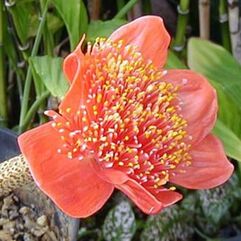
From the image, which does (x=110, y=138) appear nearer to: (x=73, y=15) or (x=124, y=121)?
(x=124, y=121)

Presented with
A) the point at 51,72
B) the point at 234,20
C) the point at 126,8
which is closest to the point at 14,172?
the point at 51,72

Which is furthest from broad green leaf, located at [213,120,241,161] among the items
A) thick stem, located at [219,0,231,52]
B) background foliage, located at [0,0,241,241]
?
thick stem, located at [219,0,231,52]

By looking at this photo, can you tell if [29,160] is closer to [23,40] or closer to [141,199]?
[141,199]

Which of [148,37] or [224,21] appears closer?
[148,37]

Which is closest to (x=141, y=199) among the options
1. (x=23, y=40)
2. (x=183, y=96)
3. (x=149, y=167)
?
(x=149, y=167)

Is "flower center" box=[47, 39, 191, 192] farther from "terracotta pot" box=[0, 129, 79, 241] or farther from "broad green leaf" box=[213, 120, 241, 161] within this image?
"terracotta pot" box=[0, 129, 79, 241]

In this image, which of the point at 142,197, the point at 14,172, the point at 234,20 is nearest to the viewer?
the point at 142,197
